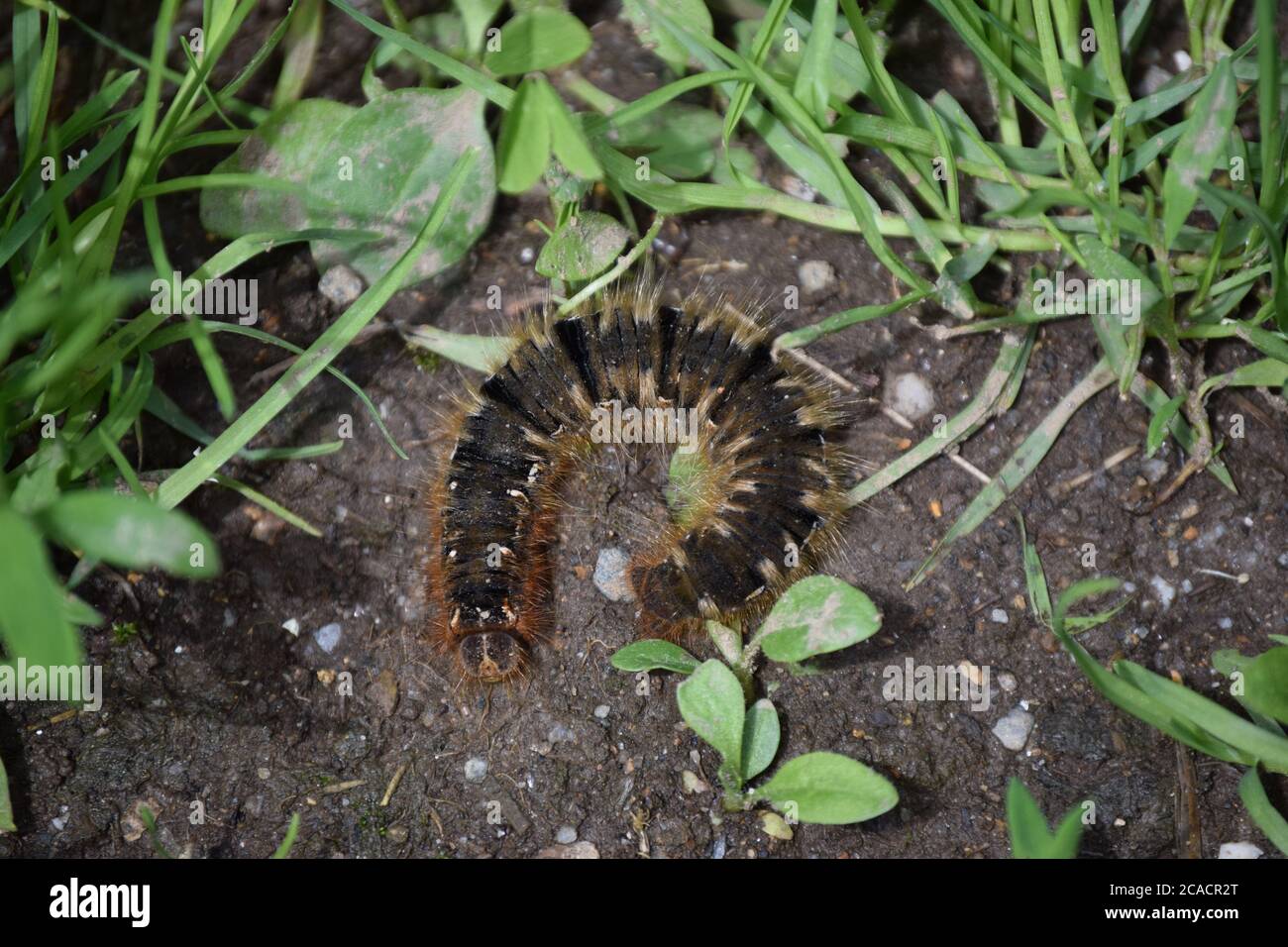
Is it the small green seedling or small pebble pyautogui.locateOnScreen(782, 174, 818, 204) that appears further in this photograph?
small pebble pyautogui.locateOnScreen(782, 174, 818, 204)

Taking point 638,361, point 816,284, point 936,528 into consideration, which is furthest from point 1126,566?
point 638,361

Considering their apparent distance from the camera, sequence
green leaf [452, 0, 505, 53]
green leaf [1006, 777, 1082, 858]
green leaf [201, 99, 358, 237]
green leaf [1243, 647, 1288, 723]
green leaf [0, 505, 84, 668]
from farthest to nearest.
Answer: green leaf [452, 0, 505, 53]
green leaf [201, 99, 358, 237]
green leaf [1243, 647, 1288, 723]
green leaf [1006, 777, 1082, 858]
green leaf [0, 505, 84, 668]

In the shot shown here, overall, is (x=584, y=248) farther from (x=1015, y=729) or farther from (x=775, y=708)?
(x=1015, y=729)

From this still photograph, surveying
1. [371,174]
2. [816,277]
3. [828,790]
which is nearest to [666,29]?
[816,277]

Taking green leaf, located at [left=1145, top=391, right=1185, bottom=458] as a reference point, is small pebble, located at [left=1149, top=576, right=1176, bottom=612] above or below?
below

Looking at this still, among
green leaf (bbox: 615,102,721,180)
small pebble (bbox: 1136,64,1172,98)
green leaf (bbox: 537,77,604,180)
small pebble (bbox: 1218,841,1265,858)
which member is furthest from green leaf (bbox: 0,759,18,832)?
small pebble (bbox: 1136,64,1172,98)

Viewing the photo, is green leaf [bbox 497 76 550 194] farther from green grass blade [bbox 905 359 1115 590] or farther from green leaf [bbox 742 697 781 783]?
green grass blade [bbox 905 359 1115 590]
